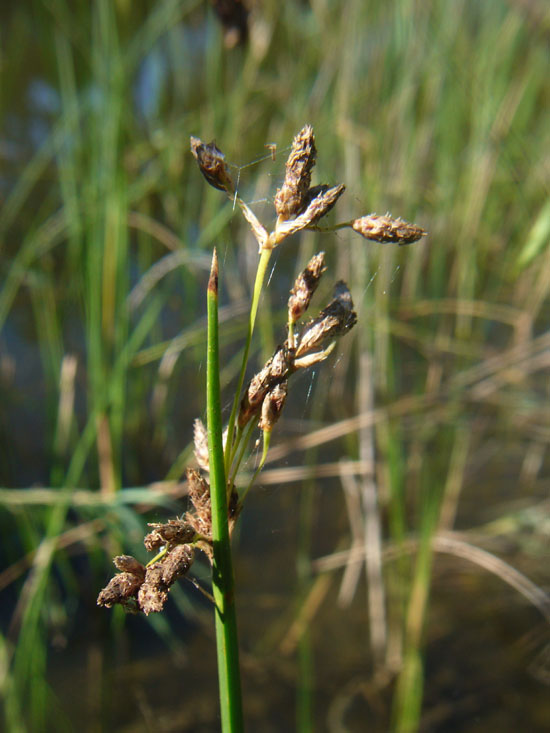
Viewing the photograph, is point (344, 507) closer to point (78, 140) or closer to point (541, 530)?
point (541, 530)

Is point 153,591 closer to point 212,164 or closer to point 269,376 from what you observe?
point 269,376

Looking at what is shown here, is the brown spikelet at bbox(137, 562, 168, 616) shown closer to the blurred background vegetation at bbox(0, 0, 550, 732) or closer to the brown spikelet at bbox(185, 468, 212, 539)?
the brown spikelet at bbox(185, 468, 212, 539)

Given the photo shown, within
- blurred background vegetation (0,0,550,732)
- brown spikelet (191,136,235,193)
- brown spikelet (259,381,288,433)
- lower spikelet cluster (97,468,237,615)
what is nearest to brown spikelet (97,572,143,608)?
lower spikelet cluster (97,468,237,615)

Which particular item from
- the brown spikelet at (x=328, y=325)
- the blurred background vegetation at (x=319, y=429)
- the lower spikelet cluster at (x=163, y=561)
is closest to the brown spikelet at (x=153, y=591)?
the lower spikelet cluster at (x=163, y=561)

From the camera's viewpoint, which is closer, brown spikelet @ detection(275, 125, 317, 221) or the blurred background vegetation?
brown spikelet @ detection(275, 125, 317, 221)

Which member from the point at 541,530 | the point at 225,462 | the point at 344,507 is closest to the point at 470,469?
the point at 541,530

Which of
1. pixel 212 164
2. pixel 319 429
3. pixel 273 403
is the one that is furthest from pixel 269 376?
pixel 319 429
